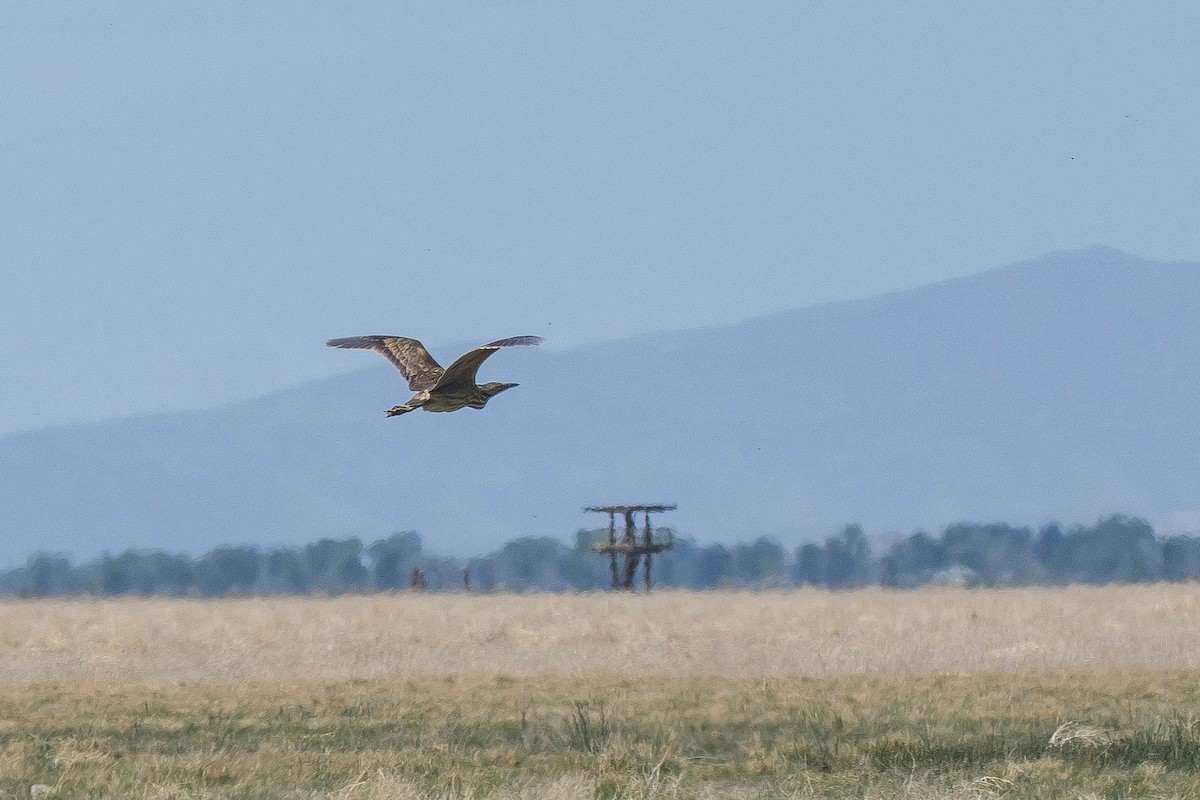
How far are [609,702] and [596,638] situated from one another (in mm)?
18252

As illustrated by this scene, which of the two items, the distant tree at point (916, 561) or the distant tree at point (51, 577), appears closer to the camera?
the distant tree at point (51, 577)

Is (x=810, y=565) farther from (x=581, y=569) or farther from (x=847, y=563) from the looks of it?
(x=581, y=569)

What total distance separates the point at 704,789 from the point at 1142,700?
11.9 meters

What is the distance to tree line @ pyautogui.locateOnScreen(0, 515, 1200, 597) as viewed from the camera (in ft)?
463

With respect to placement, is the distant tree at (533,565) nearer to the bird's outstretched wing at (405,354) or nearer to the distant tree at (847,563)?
the distant tree at (847,563)

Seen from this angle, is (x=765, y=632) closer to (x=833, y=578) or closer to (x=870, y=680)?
(x=870, y=680)

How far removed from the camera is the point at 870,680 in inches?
1240

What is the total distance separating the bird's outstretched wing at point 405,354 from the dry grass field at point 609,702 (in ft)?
11.7

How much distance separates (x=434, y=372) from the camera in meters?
18.0

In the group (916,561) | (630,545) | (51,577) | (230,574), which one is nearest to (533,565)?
(230,574)

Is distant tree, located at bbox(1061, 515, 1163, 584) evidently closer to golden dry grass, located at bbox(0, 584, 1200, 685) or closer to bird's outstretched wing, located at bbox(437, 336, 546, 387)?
golden dry grass, located at bbox(0, 584, 1200, 685)

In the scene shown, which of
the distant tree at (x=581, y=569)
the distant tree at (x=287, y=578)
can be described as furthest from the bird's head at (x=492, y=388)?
the distant tree at (x=581, y=569)

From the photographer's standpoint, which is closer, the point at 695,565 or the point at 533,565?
the point at 533,565

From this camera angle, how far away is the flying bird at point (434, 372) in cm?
1691
